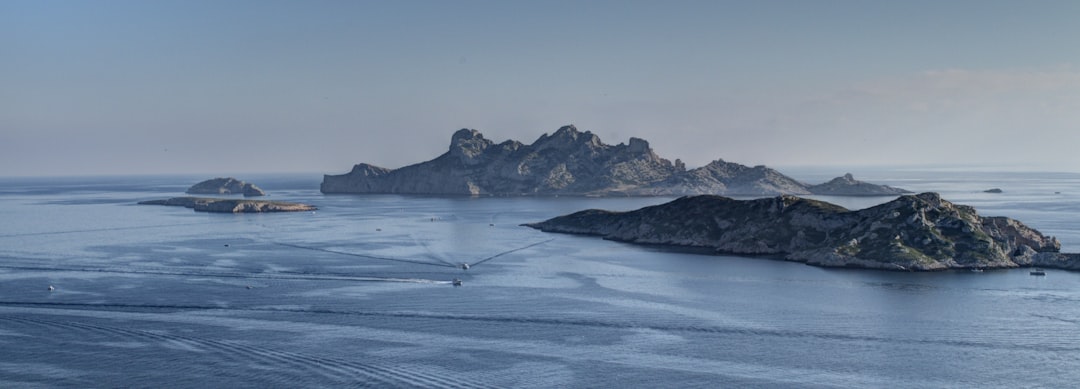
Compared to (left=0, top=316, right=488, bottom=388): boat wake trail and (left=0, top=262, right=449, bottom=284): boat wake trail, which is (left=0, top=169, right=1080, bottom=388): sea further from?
(left=0, top=262, right=449, bottom=284): boat wake trail

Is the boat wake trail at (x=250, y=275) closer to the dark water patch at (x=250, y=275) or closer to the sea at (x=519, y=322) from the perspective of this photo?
the dark water patch at (x=250, y=275)

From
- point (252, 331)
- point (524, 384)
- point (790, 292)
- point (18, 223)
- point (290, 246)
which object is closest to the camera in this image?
point (524, 384)

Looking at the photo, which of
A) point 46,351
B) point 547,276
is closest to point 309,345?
point 46,351

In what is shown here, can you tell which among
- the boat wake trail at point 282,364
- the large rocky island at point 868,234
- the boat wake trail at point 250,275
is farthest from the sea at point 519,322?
the large rocky island at point 868,234

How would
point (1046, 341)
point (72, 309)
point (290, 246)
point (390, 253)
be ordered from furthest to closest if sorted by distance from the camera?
1. point (290, 246)
2. point (390, 253)
3. point (72, 309)
4. point (1046, 341)

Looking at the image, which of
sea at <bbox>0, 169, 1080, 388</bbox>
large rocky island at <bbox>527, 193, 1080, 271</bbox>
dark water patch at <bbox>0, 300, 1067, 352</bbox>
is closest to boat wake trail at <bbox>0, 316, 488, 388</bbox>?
sea at <bbox>0, 169, 1080, 388</bbox>

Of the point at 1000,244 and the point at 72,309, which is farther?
the point at 1000,244

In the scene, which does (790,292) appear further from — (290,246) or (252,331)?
(290,246)
